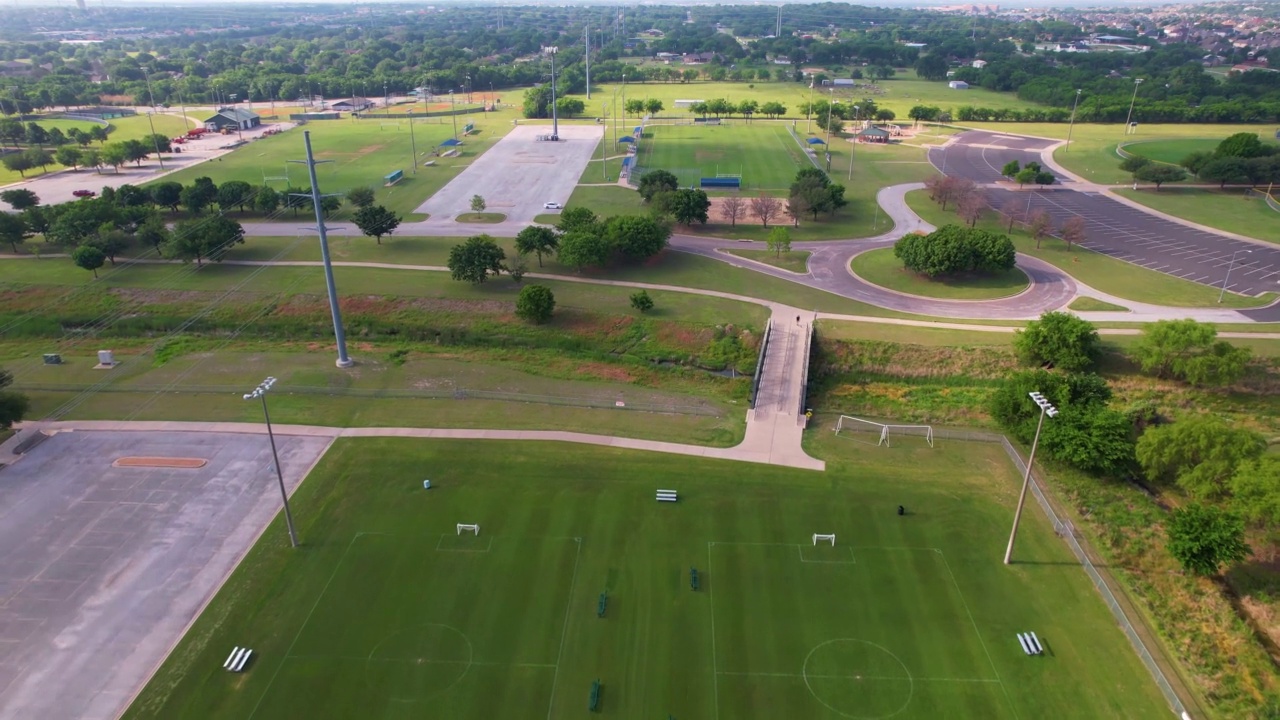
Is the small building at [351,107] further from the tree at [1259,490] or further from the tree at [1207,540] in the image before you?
the tree at [1259,490]

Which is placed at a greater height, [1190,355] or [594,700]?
[1190,355]

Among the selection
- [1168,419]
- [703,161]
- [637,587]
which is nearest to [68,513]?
[637,587]

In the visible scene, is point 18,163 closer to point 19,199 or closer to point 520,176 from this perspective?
Result: point 19,199

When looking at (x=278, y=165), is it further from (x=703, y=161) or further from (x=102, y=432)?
(x=102, y=432)

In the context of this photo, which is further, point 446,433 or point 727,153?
point 727,153

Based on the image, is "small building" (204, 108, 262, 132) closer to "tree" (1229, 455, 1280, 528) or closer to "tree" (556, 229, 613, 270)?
"tree" (556, 229, 613, 270)

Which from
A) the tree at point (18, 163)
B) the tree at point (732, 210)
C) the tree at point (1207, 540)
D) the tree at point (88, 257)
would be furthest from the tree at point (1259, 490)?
the tree at point (18, 163)

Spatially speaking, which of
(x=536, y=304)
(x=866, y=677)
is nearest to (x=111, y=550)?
(x=536, y=304)
